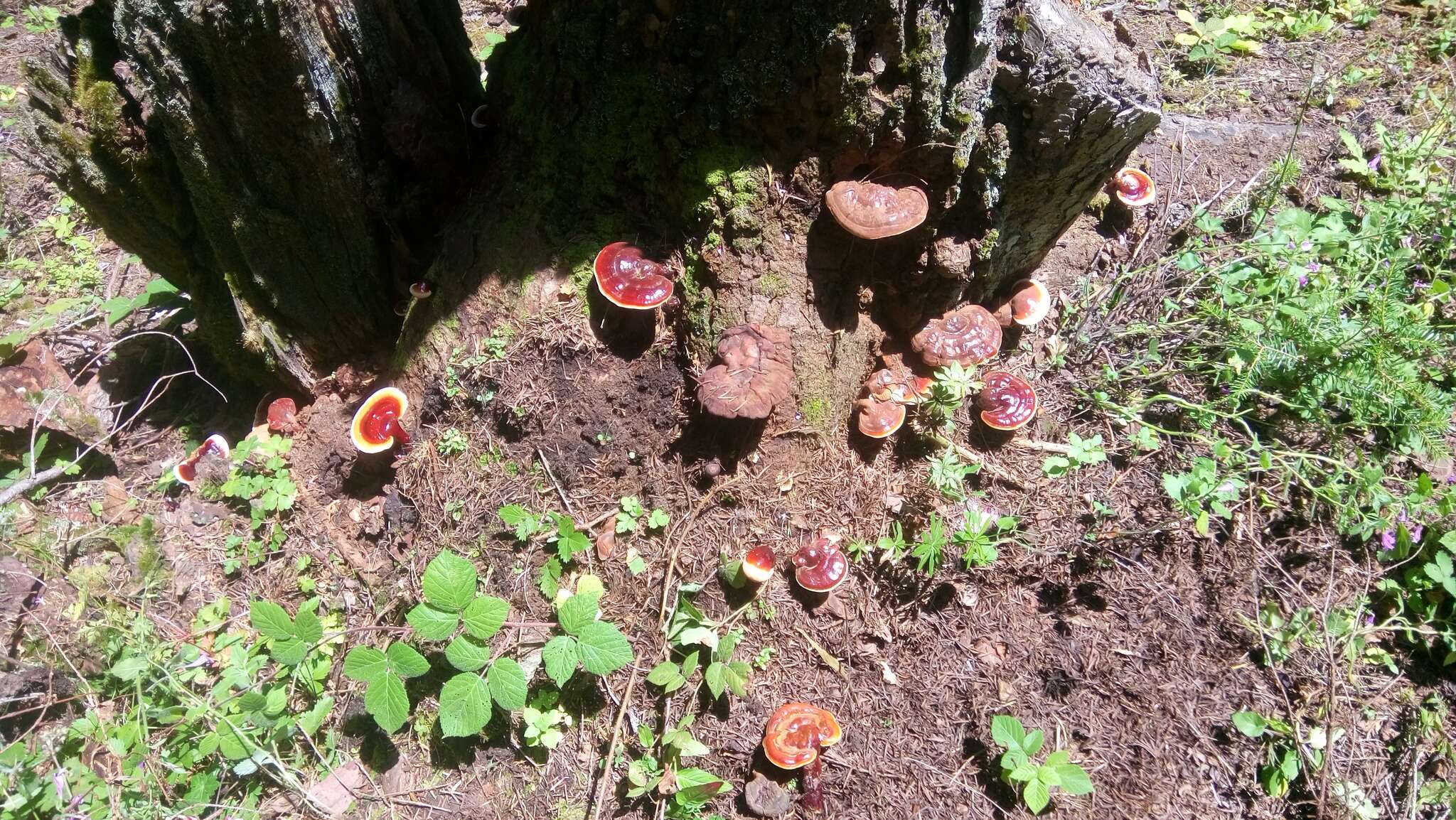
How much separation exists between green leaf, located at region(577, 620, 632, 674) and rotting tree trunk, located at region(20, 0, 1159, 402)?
148 centimetres

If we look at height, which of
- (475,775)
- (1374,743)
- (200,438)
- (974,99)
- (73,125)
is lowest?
(1374,743)

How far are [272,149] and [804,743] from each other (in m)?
3.90

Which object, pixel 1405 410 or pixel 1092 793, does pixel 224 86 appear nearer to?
pixel 1092 793

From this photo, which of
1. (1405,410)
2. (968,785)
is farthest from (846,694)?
(1405,410)

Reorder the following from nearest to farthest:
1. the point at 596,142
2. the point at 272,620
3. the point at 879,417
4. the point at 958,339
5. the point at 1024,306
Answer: the point at 272,620, the point at 596,142, the point at 879,417, the point at 958,339, the point at 1024,306

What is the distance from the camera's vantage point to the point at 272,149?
3.67 m

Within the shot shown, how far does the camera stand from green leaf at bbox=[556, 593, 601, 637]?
342 centimetres

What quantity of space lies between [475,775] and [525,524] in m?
1.26

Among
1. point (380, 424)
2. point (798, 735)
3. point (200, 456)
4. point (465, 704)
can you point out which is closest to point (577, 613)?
point (465, 704)

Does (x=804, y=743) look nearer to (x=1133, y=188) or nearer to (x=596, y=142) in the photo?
(x=596, y=142)

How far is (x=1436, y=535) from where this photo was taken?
13.0ft

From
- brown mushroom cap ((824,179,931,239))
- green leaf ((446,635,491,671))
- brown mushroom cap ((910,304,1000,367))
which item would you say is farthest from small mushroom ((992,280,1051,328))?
green leaf ((446,635,491,671))

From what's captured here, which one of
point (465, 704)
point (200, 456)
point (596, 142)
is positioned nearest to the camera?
point (465, 704)

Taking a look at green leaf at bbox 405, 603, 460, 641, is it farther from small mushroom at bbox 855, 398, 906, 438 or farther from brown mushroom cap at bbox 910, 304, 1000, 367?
brown mushroom cap at bbox 910, 304, 1000, 367
